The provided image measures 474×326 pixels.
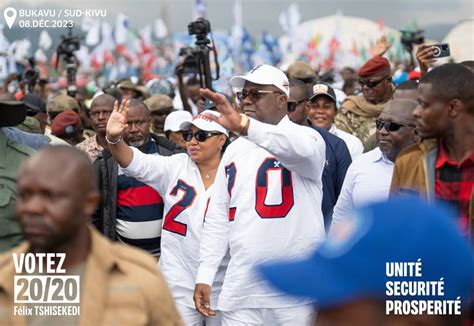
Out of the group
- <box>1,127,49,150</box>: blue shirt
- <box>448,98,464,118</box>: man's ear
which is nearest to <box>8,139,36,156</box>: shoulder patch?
<box>1,127,49,150</box>: blue shirt

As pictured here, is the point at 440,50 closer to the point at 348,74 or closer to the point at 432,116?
the point at 432,116

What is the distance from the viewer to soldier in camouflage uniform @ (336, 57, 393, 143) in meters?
9.96

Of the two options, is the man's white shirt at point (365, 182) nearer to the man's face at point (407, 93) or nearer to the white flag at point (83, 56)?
the man's face at point (407, 93)

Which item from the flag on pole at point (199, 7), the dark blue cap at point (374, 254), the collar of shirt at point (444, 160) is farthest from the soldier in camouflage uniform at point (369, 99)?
the flag on pole at point (199, 7)

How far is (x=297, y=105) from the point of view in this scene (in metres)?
8.27

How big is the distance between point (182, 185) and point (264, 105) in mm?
1259

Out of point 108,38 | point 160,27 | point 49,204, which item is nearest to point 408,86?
point 49,204

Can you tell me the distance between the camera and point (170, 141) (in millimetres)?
8914

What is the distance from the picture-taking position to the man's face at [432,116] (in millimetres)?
4977

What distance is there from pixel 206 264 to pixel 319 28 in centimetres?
2144

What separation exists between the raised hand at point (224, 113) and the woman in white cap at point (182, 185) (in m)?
1.56

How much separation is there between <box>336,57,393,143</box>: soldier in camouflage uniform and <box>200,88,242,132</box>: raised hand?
4.48 meters

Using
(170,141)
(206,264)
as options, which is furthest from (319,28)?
(206,264)

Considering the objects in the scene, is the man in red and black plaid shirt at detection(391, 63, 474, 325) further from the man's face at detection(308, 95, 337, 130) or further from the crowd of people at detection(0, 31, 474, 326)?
the man's face at detection(308, 95, 337, 130)
